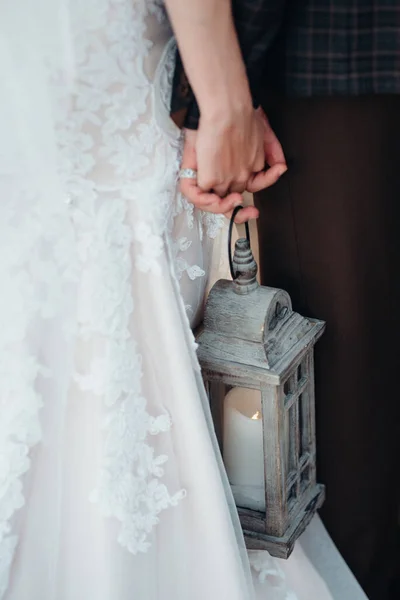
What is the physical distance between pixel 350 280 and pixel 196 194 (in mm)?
252

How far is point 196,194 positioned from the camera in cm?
88

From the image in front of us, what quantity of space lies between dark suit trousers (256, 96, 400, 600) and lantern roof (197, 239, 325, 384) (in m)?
0.06

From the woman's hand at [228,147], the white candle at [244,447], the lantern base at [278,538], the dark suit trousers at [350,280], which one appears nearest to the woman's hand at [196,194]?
the woman's hand at [228,147]

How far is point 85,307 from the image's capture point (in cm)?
86

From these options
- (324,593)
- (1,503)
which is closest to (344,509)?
(324,593)

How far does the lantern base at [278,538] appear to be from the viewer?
101 centimetres

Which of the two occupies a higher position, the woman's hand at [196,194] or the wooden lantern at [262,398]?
the woman's hand at [196,194]

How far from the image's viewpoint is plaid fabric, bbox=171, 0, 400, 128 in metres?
0.85

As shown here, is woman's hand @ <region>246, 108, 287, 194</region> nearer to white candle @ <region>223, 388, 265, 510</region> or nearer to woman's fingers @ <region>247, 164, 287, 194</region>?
woman's fingers @ <region>247, 164, 287, 194</region>

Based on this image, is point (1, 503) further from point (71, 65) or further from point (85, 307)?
point (71, 65)

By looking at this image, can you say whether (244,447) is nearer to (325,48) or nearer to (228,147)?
(228,147)

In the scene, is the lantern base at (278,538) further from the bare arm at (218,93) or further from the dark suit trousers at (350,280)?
the bare arm at (218,93)

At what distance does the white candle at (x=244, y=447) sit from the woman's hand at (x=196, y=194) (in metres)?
0.25

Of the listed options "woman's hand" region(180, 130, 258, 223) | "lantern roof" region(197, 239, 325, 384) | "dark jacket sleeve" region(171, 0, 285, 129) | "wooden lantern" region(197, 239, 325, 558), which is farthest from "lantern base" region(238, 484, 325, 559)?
"dark jacket sleeve" region(171, 0, 285, 129)
